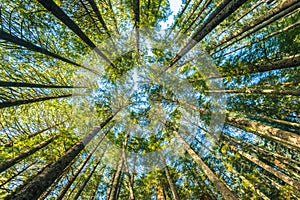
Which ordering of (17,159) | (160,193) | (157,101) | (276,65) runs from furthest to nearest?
(157,101), (160,193), (17,159), (276,65)

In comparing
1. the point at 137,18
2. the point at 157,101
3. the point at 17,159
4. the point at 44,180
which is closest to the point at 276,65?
the point at 137,18

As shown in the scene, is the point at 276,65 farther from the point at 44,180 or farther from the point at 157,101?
the point at 44,180

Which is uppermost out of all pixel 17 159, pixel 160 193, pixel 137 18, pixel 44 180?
→ pixel 137 18

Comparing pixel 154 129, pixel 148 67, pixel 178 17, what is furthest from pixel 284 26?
pixel 154 129

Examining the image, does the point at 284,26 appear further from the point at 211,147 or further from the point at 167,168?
the point at 167,168

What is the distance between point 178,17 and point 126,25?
11.2 feet

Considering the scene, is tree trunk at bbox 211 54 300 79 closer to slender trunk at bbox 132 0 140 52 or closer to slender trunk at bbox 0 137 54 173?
slender trunk at bbox 132 0 140 52

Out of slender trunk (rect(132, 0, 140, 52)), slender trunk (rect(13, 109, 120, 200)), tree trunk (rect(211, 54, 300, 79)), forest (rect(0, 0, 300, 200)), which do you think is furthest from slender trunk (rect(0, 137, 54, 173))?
tree trunk (rect(211, 54, 300, 79))

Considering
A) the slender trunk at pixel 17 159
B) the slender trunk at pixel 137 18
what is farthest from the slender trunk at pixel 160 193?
the slender trunk at pixel 137 18

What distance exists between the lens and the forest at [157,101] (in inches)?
275

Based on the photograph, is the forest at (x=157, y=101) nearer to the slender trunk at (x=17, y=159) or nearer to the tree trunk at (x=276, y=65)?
the slender trunk at (x=17, y=159)

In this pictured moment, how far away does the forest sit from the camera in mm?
6996

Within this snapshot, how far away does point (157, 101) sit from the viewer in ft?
34.5

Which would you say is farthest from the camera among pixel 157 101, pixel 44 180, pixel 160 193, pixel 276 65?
pixel 157 101
